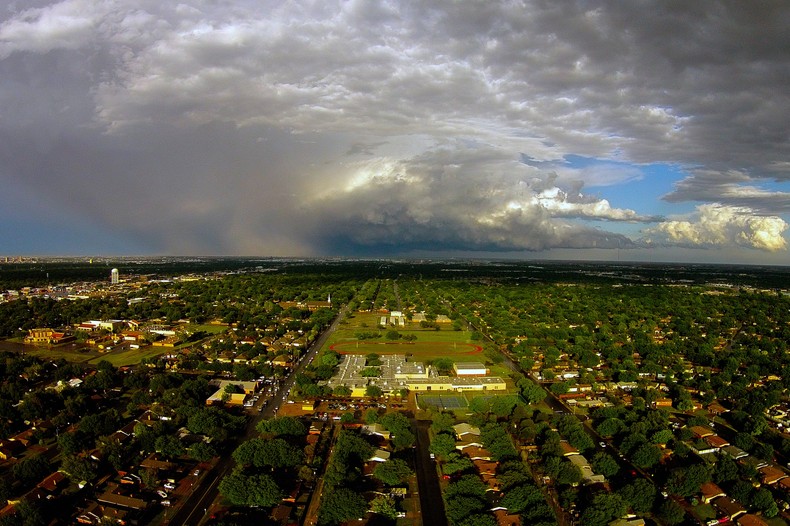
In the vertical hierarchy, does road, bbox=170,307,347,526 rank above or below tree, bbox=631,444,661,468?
below

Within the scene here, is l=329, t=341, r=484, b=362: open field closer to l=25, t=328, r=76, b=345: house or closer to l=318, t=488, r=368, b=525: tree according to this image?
l=318, t=488, r=368, b=525: tree

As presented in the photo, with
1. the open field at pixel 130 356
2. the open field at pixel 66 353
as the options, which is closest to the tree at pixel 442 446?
the open field at pixel 130 356

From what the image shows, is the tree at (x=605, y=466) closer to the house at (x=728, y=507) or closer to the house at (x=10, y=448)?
the house at (x=728, y=507)

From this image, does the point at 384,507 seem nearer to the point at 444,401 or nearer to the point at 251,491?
the point at 251,491

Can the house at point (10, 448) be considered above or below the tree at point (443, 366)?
below

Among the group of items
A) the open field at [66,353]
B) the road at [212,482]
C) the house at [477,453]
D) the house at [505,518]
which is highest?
the house at [477,453]

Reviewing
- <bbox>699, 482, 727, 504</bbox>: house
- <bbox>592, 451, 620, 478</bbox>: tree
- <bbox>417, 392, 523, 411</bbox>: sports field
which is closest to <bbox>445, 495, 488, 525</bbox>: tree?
<bbox>592, 451, 620, 478</bbox>: tree
